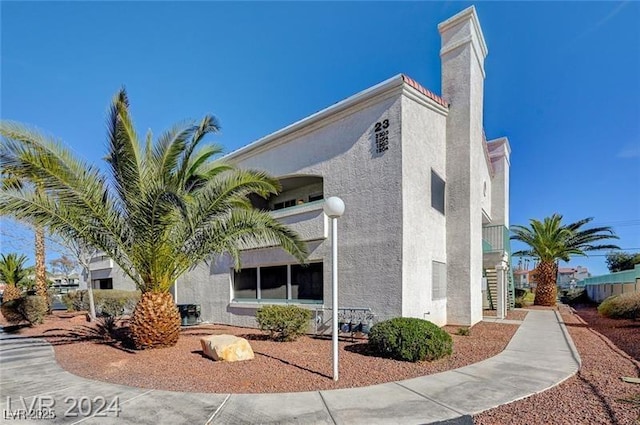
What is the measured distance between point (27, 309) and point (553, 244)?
3059cm

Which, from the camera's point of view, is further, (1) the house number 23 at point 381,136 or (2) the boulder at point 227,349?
(1) the house number 23 at point 381,136

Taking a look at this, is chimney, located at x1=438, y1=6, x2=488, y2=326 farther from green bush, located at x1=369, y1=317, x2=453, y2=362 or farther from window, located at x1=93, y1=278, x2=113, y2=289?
window, located at x1=93, y1=278, x2=113, y2=289

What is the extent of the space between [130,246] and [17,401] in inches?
176

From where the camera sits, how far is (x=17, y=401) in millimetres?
5645

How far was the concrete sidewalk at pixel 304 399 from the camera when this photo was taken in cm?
484

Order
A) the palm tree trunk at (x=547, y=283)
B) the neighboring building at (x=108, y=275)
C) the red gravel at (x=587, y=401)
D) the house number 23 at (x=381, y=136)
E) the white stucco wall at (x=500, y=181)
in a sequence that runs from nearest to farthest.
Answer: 1. the red gravel at (x=587, y=401)
2. the house number 23 at (x=381, y=136)
3. the white stucco wall at (x=500, y=181)
4. the neighboring building at (x=108, y=275)
5. the palm tree trunk at (x=547, y=283)

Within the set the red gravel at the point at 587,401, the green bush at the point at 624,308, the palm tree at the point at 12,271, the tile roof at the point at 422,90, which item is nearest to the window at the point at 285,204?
the tile roof at the point at 422,90

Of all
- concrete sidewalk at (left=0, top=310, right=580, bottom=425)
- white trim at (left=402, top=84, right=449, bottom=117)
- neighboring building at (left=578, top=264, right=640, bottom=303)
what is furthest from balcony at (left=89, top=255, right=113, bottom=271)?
neighboring building at (left=578, top=264, right=640, bottom=303)

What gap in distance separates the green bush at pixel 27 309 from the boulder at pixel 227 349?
37.9ft

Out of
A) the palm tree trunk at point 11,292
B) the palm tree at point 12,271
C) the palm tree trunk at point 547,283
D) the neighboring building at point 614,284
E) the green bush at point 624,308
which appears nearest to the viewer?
the green bush at point 624,308

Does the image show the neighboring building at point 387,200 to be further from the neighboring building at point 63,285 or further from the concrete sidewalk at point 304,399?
the neighboring building at point 63,285

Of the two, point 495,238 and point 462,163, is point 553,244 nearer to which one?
point 495,238

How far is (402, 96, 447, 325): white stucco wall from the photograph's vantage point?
421 inches

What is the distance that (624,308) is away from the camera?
50.1 feet
